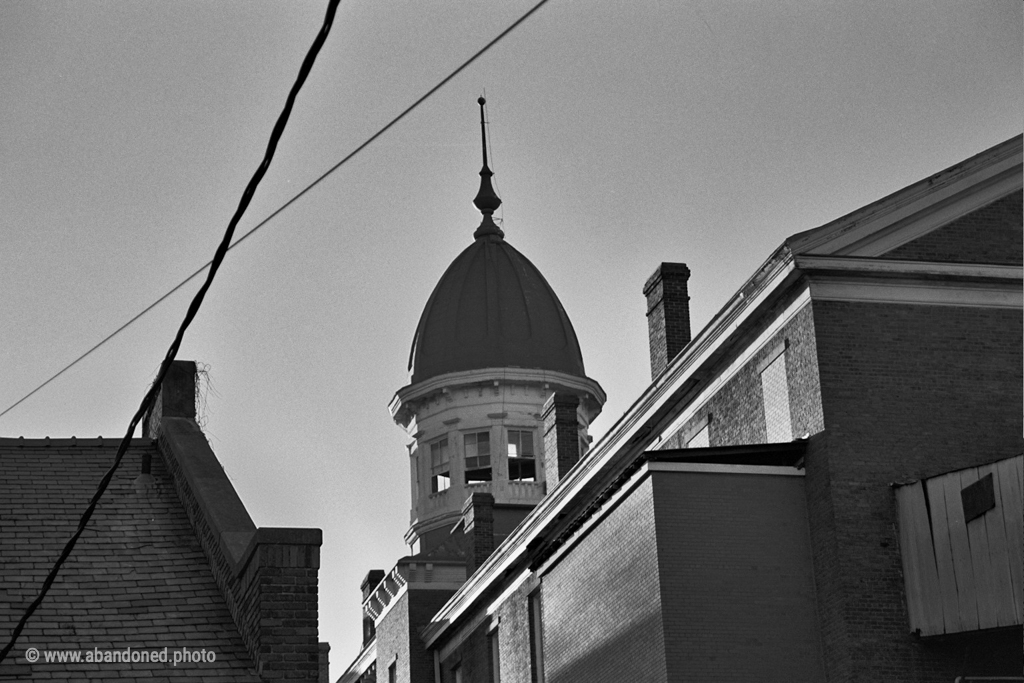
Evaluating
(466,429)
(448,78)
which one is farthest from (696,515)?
(466,429)

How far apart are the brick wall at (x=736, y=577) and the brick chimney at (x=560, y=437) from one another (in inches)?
516

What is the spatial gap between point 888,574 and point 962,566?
1.39 meters

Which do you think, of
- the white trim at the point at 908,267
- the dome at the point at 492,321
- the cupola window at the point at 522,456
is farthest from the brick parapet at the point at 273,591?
the dome at the point at 492,321

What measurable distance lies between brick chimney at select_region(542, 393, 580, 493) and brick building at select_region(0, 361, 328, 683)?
18.2 metres

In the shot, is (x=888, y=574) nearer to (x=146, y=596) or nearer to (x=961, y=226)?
(x=961, y=226)

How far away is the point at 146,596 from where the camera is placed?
16.4m

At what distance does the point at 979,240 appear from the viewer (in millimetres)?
26172

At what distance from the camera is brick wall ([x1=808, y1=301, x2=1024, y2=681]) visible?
2342 cm

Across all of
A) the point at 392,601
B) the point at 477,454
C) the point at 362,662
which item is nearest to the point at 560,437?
the point at 392,601

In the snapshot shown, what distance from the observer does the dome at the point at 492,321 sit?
5366 centimetres

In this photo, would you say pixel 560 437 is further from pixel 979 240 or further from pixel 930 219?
pixel 979 240

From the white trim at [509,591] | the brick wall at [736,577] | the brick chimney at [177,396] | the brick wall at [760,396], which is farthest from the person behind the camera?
the white trim at [509,591]

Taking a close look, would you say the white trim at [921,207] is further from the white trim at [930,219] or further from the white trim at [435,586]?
the white trim at [435,586]

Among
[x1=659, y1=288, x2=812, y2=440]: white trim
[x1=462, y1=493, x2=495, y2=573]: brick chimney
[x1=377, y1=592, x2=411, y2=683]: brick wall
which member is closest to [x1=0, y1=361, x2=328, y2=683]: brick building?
[x1=659, y1=288, x2=812, y2=440]: white trim
